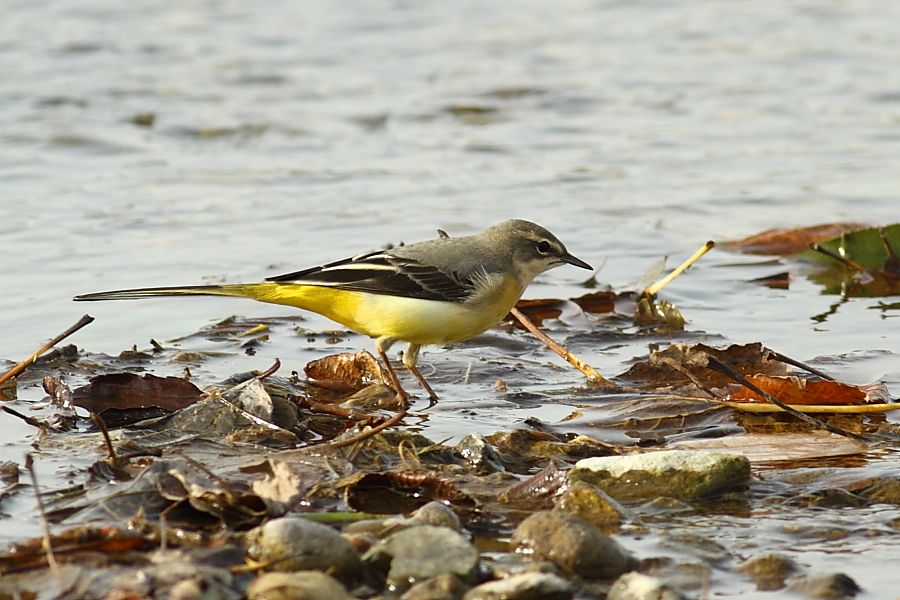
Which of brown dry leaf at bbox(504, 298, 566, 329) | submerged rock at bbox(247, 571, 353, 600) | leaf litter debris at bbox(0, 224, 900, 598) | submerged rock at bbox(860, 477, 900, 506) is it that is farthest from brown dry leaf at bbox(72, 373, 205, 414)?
submerged rock at bbox(860, 477, 900, 506)

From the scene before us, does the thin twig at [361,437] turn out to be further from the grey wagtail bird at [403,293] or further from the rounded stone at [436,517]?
the grey wagtail bird at [403,293]

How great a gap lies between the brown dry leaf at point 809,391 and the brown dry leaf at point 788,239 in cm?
411

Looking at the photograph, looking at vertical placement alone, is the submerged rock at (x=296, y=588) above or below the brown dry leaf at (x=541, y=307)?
above

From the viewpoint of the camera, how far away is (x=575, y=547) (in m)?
5.01

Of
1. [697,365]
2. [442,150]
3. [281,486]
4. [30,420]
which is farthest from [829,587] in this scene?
[442,150]

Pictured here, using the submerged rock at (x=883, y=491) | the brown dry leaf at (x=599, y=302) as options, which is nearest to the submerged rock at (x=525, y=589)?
the submerged rock at (x=883, y=491)

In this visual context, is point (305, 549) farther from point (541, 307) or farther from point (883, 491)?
point (541, 307)

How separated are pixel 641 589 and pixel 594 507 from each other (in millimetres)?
994

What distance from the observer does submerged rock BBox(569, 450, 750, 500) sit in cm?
591

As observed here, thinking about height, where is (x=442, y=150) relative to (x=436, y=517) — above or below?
below

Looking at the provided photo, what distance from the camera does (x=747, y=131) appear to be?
51.0ft

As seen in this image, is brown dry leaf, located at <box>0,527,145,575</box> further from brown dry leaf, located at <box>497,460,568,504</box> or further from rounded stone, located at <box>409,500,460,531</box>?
brown dry leaf, located at <box>497,460,568,504</box>

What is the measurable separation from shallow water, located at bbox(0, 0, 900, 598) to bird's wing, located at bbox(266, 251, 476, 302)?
1.96ft

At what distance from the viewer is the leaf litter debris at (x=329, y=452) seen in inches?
197
